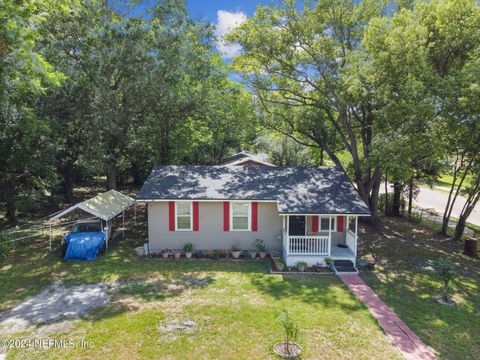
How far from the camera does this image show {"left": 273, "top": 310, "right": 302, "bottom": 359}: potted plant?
7570 mm

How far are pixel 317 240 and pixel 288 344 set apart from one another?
21.3 ft

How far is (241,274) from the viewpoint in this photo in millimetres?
12672

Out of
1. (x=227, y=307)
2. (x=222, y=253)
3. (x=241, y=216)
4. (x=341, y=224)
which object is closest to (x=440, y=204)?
(x=341, y=224)

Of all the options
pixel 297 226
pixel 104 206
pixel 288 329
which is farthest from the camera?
pixel 104 206

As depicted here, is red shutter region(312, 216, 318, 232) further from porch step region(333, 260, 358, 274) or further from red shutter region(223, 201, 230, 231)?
red shutter region(223, 201, 230, 231)

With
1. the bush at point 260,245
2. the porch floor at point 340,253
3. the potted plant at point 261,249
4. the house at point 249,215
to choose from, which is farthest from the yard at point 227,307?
the house at point 249,215

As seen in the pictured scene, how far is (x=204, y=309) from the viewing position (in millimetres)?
9711

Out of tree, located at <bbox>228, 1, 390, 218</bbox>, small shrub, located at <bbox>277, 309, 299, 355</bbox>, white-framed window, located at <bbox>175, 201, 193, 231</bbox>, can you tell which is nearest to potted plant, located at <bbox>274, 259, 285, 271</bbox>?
white-framed window, located at <bbox>175, 201, 193, 231</bbox>

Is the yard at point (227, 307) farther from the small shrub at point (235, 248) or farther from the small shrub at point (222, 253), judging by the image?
the small shrub at point (235, 248)

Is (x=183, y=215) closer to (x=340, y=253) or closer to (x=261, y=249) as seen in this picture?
(x=261, y=249)

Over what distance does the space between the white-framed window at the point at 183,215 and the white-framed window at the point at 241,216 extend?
1.87 metres

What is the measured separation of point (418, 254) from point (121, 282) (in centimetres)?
1337

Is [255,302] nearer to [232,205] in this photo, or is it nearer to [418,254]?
[232,205]

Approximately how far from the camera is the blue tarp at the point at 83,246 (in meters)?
13.9
